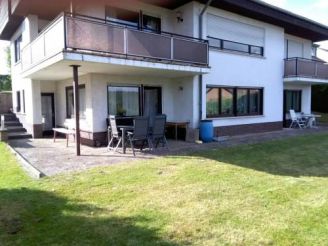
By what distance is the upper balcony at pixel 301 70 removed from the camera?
17.7 m

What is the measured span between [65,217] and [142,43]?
6957 mm

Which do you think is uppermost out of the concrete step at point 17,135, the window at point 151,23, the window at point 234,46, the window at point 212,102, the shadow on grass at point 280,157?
the window at point 151,23

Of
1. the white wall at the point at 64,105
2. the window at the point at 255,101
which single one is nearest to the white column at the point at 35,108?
the white wall at the point at 64,105

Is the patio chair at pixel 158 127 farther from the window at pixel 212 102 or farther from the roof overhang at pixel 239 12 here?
the roof overhang at pixel 239 12

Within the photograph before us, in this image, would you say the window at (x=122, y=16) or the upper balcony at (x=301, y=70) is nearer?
the window at (x=122, y=16)

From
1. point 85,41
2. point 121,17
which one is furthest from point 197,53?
point 85,41

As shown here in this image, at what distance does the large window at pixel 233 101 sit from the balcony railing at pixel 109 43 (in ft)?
7.94

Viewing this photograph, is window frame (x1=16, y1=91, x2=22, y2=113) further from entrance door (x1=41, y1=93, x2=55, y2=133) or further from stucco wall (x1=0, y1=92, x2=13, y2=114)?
entrance door (x1=41, y1=93, x2=55, y2=133)

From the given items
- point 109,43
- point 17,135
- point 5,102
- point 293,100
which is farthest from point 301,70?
point 5,102

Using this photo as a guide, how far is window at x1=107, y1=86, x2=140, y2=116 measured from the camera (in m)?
12.7

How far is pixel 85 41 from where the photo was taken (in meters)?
9.02

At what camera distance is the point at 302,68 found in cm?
1809

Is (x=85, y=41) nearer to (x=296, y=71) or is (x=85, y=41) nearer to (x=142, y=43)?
(x=142, y=43)

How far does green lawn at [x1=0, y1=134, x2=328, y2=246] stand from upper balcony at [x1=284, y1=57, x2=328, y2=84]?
10240 mm
